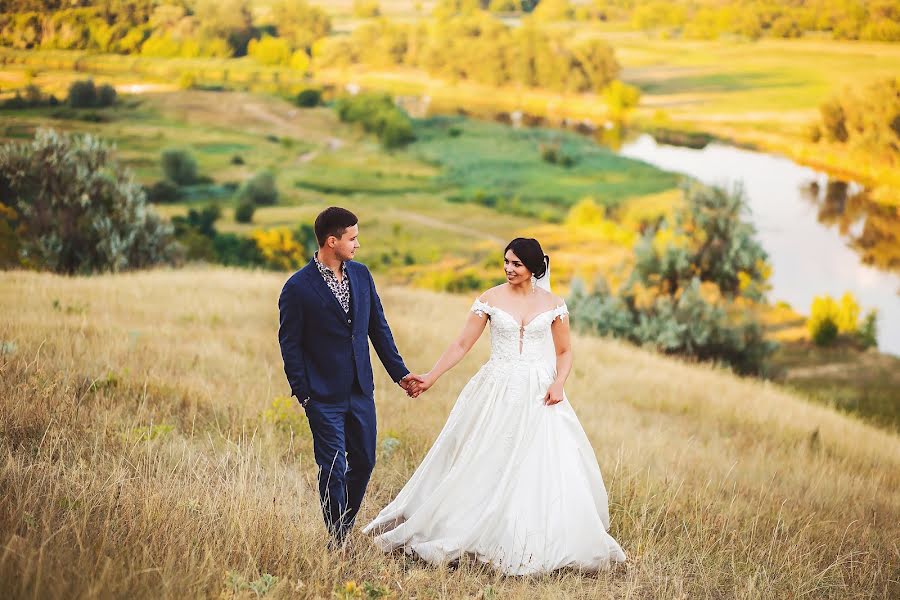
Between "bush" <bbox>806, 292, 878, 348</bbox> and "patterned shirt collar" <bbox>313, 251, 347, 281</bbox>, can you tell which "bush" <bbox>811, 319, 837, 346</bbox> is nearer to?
"bush" <bbox>806, 292, 878, 348</bbox>

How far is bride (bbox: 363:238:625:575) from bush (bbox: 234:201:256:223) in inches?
1352

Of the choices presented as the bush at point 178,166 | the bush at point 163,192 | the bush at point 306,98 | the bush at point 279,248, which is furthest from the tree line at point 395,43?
the bush at point 279,248

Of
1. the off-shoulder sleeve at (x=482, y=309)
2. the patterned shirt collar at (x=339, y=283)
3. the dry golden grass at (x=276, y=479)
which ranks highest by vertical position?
the patterned shirt collar at (x=339, y=283)

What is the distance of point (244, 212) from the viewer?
38250 millimetres

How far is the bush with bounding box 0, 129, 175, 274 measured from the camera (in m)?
22.3

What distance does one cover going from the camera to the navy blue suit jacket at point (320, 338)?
16.0ft

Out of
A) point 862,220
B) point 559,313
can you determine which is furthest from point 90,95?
point 559,313

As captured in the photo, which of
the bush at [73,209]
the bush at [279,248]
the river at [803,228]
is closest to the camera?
the bush at [73,209]

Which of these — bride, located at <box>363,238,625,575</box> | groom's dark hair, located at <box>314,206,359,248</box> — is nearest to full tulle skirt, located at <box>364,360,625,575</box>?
bride, located at <box>363,238,625,575</box>

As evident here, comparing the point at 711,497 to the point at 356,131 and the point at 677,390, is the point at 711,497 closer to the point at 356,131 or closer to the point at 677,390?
the point at 677,390

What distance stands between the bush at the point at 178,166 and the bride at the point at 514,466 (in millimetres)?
35994

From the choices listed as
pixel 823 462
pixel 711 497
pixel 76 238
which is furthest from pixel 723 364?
pixel 76 238

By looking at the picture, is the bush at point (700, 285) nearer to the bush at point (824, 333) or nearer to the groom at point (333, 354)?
the bush at point (824, 333)

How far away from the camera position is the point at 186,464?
5621 millimetres
